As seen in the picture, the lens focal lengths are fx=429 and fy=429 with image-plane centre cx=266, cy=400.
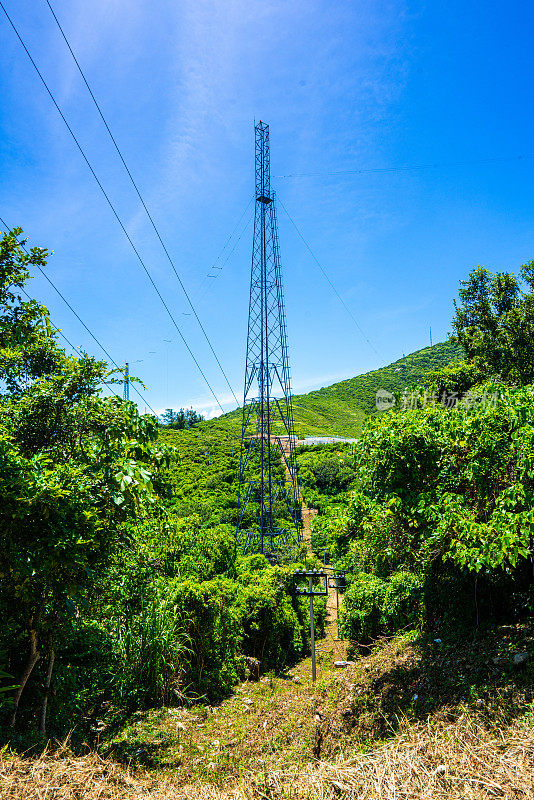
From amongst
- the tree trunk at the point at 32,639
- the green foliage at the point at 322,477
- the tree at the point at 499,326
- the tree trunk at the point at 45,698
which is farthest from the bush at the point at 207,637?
the green foliage at the point at 322,477

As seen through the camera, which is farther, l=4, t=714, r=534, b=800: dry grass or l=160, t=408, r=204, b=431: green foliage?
l=160, t=408, r=204, b=431: green foliage

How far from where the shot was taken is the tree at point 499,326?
17.2 metres

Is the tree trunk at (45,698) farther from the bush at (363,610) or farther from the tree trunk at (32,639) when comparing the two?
the bush at (363,610)

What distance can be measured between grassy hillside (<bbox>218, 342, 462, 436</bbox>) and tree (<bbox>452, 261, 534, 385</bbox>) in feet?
109

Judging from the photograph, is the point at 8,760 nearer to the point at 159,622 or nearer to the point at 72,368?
the point at 72,368

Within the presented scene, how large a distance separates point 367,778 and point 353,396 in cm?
7644

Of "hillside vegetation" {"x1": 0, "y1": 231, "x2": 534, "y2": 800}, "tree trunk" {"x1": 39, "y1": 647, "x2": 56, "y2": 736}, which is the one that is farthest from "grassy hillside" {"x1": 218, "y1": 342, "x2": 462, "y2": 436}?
"tree trunk" {"x1": 39, "y1": 647, "x2": 56, "y2": 736}

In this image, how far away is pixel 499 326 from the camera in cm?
1911

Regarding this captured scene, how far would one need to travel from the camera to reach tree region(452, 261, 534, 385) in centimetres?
1725

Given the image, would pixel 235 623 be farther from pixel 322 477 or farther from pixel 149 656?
pixel 322 477

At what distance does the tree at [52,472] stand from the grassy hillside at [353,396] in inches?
1845

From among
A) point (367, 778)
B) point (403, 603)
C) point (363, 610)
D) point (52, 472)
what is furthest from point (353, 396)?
point (367, 778)

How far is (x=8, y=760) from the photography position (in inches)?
128

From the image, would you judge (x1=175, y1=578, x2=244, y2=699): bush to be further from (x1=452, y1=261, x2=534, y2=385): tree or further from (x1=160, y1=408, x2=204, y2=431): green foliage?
(x1=160, y1=408, x2=204, y2=431): green foliage
